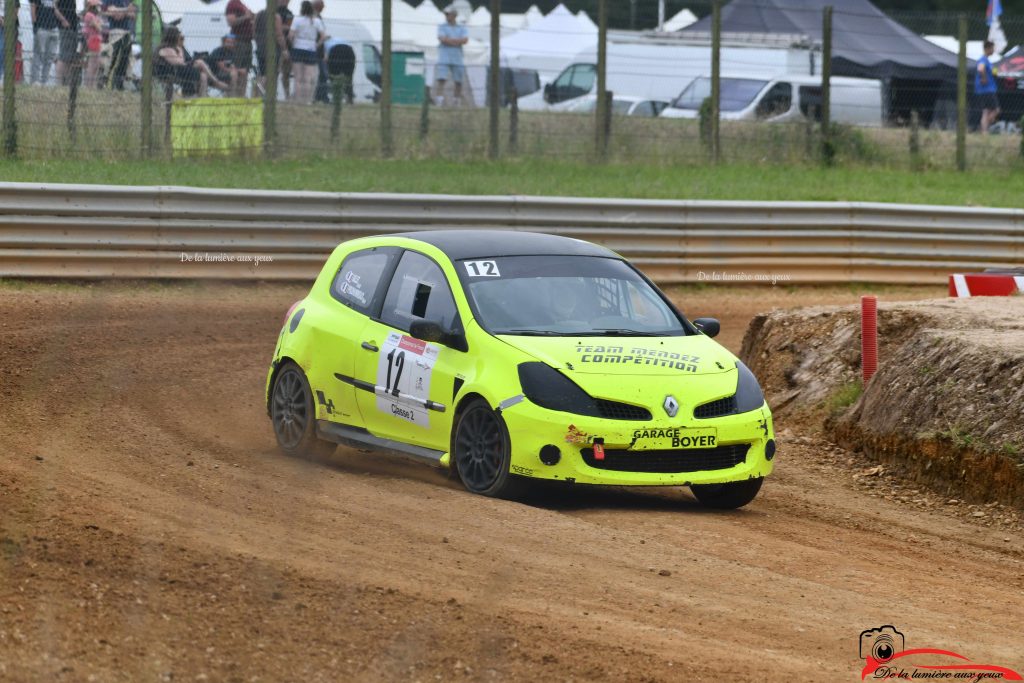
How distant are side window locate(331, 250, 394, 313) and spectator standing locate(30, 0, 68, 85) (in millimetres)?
8684

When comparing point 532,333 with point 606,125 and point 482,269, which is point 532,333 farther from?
point 606,125

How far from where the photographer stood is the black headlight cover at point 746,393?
28.7 ft

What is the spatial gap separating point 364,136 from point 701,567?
545 inches

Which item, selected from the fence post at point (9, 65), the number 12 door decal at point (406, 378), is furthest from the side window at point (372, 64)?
the number 12 door decal at point (406, 378)

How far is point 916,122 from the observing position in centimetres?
2444

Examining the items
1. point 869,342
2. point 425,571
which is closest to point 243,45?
point 869,342

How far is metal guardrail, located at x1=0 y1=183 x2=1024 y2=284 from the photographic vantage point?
624 inches

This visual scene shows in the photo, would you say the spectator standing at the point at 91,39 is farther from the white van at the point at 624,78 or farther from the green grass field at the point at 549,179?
the white van at the point at 624,78

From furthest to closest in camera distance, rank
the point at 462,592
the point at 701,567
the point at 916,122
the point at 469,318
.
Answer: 1. the point at 916,122
2. the point at 469,318
3. the point at 701,567
4. the point at 462,592

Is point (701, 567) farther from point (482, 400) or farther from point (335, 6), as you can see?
point (335, 6)

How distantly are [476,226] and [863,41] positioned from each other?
1615 cm

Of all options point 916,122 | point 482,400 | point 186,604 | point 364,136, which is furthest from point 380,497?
point 916,122

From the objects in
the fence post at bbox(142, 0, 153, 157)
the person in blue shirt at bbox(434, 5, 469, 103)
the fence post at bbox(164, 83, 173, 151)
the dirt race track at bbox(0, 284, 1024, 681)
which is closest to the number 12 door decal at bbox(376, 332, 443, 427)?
the dirt race track at bbox(0, 284, 1024, 681)

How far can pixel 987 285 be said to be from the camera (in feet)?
44.2
